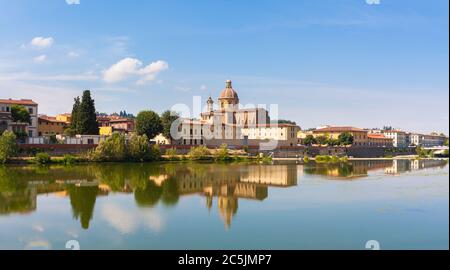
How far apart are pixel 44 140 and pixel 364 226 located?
25803 mm

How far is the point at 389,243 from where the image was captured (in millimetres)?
8805

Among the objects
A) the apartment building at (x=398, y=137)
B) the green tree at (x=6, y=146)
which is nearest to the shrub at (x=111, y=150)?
the green tree at (x=6, y=146)

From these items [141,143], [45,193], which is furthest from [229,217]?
[141,143]

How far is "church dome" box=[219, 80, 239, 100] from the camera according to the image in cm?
5025

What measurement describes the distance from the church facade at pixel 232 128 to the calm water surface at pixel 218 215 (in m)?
22.6

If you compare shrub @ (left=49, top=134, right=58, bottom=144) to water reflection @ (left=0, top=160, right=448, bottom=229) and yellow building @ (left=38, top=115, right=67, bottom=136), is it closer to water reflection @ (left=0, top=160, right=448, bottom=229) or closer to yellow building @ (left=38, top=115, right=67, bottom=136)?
yellow building @ (left=38, top=115, right=67, bottom=136)

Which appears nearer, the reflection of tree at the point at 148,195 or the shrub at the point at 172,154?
the reflection of tree at the point at 148,195

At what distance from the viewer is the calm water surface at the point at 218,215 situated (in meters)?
8.81

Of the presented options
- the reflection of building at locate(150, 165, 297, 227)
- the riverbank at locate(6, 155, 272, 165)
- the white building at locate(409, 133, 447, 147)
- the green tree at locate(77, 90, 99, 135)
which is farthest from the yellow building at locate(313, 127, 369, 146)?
the reflection of building at locate(150, 165, 297, 227)

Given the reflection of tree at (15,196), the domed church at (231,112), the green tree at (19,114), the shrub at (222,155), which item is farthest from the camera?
the domed church at (231,112)

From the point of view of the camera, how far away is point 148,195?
15031 mm

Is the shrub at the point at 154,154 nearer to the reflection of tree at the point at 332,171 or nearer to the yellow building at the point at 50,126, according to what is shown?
the yellow building at the point at 50,126

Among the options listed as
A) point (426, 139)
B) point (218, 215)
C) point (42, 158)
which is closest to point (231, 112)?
point (42, 158)
